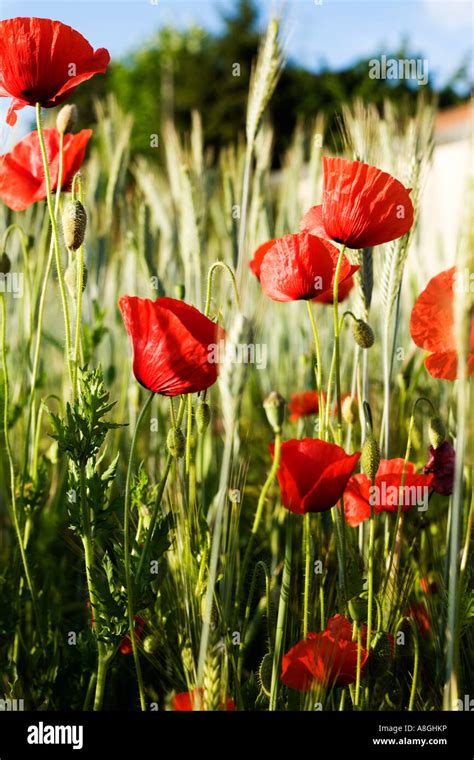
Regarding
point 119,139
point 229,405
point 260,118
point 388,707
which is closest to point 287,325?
point 119,139

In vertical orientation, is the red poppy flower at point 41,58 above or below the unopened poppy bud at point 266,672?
above

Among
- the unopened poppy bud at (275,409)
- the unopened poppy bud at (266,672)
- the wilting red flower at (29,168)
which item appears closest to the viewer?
the unopened poppy bud at (275,409)

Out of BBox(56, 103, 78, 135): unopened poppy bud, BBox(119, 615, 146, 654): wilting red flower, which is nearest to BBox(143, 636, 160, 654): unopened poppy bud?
BBox(119, 615, 146, 654): wilting red flower

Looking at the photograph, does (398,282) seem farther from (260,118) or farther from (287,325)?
(287,325)

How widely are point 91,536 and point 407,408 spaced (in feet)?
1.85

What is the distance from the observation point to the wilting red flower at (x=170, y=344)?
0.59 m

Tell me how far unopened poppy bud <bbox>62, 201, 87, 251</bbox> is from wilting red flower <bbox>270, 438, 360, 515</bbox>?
0.24 m

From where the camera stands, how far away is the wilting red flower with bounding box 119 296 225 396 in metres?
0.59

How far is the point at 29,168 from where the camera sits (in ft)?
2.76

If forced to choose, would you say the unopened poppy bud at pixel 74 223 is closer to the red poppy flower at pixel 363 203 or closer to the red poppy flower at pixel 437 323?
the red poppy flower at pixel 363 203

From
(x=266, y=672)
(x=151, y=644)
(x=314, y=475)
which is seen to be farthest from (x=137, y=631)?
(x=314, y=475)

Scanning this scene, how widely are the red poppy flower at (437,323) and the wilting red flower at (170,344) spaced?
0.69 feet

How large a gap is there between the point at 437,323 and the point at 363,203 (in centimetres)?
15

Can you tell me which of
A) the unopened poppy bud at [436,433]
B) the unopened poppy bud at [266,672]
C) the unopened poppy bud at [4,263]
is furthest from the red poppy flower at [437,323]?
the unopened poppy bud at [4,263]
